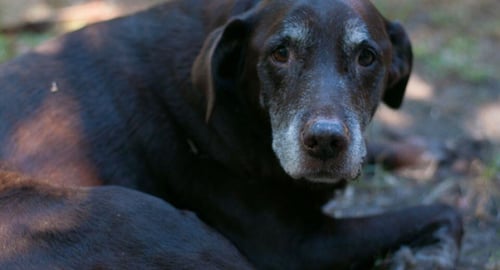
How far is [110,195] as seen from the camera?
3334 mm

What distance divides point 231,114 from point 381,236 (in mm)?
908

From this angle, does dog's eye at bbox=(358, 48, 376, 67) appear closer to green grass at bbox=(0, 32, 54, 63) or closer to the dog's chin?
the dog's chin

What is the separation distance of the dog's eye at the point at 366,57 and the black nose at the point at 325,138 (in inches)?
16.8

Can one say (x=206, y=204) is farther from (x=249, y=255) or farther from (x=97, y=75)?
(x=97, y=75)

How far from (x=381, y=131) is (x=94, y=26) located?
2.46 m

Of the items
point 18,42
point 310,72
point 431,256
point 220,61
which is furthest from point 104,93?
point 18,42

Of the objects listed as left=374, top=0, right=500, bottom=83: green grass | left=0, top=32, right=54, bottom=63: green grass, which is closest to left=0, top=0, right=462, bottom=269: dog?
left=0, top=32, right=54, bottom=63: green grass

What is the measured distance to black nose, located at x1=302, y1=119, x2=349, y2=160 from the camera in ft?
10.8

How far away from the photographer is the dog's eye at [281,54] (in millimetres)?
3641

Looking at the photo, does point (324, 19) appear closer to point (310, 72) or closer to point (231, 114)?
point (310, 72)

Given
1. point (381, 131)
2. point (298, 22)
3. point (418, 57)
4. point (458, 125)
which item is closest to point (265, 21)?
point (298, 22)

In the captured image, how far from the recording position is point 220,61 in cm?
383

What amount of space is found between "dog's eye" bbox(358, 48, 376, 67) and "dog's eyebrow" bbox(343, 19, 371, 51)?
65 mm

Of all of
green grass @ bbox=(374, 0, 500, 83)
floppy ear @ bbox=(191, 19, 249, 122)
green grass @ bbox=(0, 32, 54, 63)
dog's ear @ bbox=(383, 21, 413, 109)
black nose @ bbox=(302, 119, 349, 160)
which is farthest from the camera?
green grass @ bbox=(374, 0, 500, 83)
